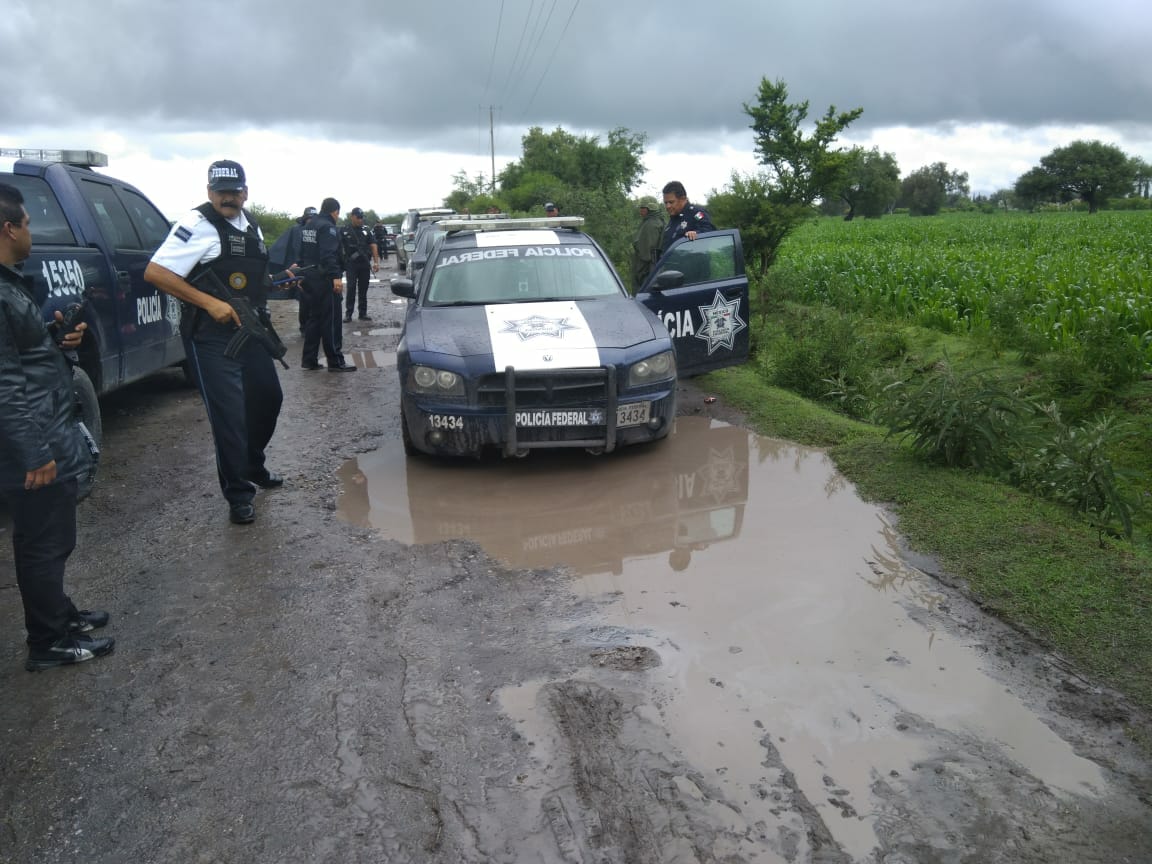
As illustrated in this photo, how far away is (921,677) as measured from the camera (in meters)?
3.61

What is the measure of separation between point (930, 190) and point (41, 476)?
117m

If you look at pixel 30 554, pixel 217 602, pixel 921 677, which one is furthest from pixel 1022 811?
pixel 30 554

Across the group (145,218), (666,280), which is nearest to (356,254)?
(145,218)

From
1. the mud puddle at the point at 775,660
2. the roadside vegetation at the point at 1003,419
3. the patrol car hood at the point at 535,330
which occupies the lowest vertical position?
the mud puddle at the point at 775,660

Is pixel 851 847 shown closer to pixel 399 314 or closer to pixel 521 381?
pixel 521 381

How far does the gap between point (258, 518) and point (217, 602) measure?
4.06 ft

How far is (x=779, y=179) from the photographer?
536 inches

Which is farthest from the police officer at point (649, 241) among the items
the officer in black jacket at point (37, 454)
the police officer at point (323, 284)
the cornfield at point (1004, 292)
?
the officer in black jacket at point (37, 454)

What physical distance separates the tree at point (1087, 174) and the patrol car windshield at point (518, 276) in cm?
9445

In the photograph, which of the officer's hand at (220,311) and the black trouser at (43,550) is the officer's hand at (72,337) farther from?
the officer's hand at (220,311)

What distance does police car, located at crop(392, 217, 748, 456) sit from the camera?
239 inches

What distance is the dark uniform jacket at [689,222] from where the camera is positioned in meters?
9.08

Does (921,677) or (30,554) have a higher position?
(30,554)

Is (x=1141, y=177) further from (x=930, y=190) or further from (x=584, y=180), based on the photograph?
(x=584, y=180)
